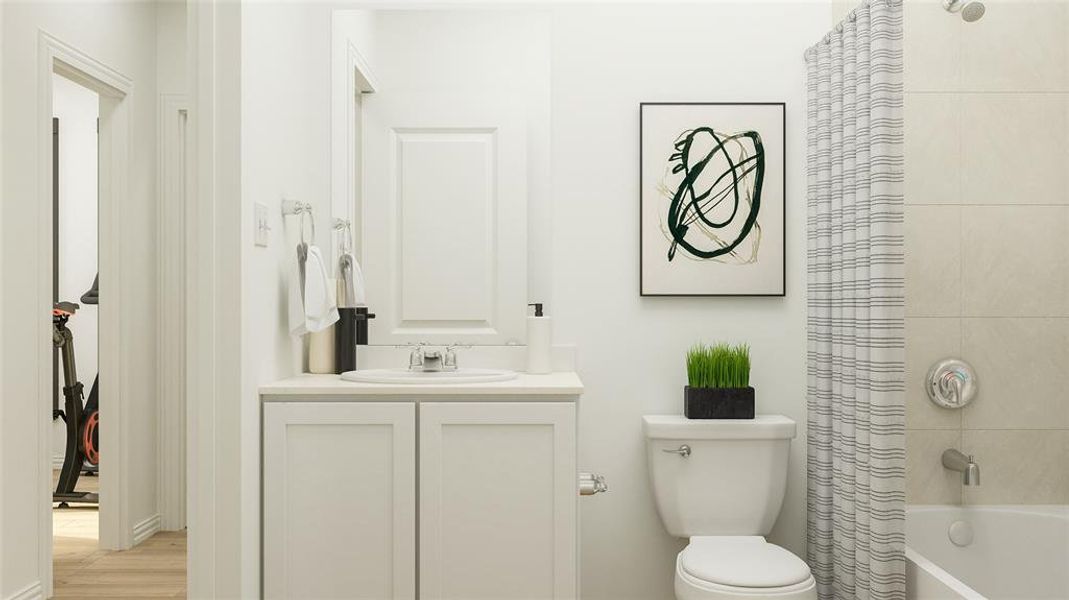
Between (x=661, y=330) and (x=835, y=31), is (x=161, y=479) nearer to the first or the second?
(x=661, y=330)

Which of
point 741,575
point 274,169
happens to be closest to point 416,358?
point 274,169

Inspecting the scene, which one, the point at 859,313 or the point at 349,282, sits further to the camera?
the point at 349,282

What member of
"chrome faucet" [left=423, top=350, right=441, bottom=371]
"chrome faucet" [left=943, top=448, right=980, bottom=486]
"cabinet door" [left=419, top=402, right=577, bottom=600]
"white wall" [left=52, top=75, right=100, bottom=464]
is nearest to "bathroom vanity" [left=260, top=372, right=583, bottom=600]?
"cabinet door" [left=419, top=402, right=577, bottom=600]

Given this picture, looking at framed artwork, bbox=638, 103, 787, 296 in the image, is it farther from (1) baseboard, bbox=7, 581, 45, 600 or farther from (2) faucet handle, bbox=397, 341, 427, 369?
(1) baseboard, bbox=7, 581, 45, 600

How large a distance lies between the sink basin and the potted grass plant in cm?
60

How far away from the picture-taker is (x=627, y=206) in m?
2.54

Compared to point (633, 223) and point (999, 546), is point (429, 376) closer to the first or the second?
point (633, 223)

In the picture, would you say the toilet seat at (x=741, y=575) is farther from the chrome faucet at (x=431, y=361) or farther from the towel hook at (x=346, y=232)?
the towel hook at (x=346, y=232)

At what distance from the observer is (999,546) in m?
2.26

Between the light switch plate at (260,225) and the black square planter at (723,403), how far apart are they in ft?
4.51

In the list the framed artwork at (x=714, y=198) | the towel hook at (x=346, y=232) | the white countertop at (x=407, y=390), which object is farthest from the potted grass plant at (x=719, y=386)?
the towel hook at (x=346, y=232)

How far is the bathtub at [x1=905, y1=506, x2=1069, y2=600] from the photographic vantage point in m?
2.18

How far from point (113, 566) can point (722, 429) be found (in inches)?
95.5

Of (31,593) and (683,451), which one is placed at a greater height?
(683,451)
